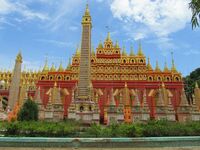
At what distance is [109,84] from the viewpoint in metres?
36.2

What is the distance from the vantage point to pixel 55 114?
84.5ft

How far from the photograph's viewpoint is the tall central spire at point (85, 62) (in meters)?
27.1

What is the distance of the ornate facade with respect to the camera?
1065 inches

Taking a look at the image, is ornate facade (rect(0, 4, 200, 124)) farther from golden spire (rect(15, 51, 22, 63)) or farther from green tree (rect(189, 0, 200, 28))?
green tree (rect(189, 0, 200, 28))

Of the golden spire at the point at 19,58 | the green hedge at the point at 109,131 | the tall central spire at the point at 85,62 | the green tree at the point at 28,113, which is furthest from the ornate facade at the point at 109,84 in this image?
the green hedge at the point at 109,131

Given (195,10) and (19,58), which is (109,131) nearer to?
(195,10)

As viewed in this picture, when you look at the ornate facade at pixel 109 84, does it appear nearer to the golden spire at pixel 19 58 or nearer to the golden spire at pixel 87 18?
the golden spire at pixel 87 18

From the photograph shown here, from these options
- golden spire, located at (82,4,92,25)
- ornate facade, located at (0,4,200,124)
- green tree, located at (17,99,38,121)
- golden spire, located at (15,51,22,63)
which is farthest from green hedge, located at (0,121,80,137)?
golden spire, located at (15,51,22,63)

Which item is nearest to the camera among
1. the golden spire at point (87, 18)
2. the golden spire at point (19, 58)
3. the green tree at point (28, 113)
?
the green tree at point (28, 113)

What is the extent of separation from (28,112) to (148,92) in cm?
2498

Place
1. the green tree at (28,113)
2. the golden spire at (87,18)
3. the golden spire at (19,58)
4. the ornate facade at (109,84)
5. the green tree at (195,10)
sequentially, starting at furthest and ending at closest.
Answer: the golden spire at (19,58) → the golden spire at (87,18) → the ornate facade at (109,84) → the green tree at (28,113) → the green tree at (195,10)

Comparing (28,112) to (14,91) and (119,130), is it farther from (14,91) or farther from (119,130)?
(14,91)

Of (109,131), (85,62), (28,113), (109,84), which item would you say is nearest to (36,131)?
(109,131)

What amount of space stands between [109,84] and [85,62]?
375 inches
